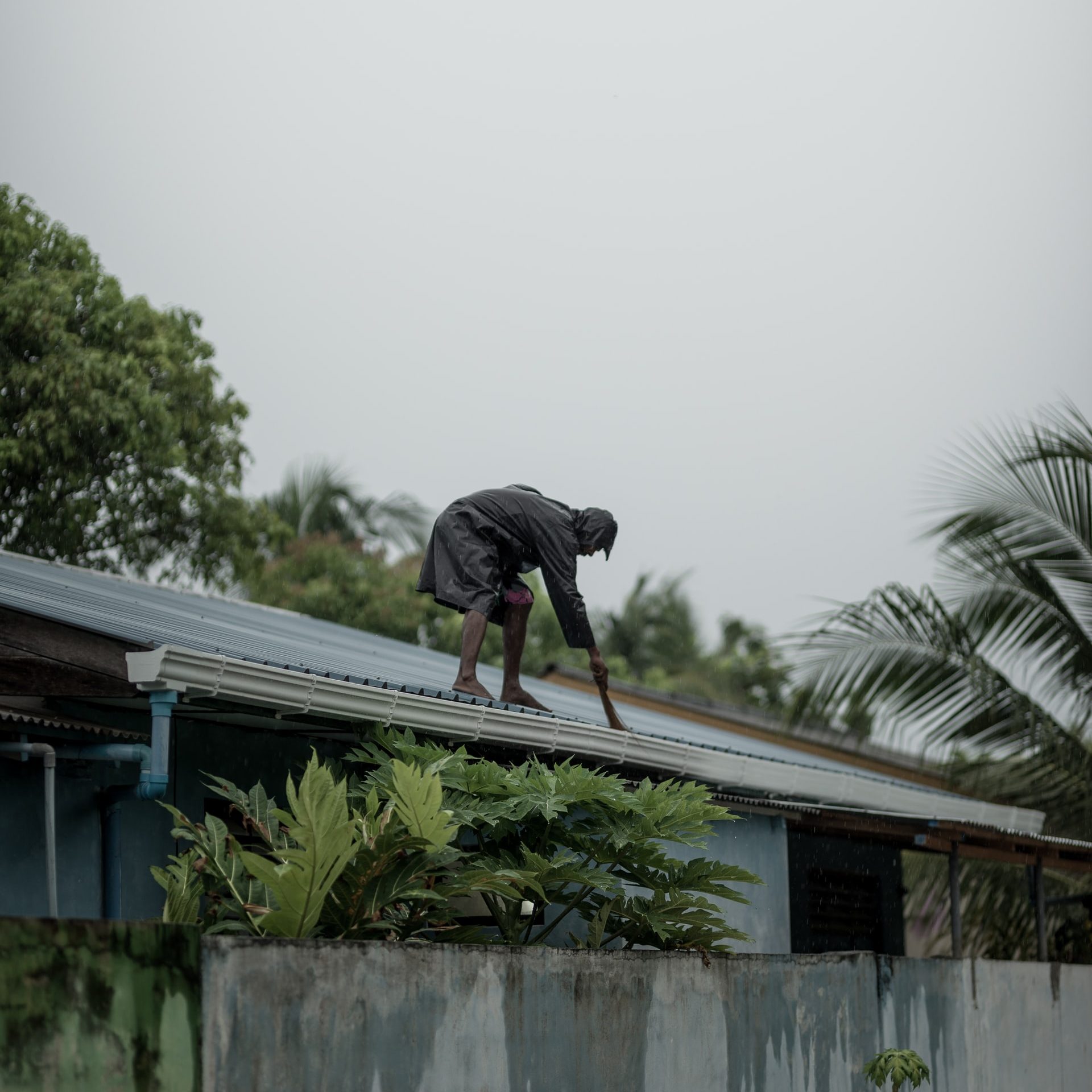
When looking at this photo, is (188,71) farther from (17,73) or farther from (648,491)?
(648,491)

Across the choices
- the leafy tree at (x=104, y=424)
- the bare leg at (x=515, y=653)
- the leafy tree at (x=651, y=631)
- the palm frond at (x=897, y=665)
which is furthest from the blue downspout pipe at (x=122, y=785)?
the leafy tree at (x=651, y=631)

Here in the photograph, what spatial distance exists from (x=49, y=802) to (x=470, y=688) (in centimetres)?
292

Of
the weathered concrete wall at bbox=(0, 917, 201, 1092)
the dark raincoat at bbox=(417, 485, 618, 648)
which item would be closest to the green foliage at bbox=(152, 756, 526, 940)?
the weathered concrete wall at bbox=(0, 917, 201, 1092)

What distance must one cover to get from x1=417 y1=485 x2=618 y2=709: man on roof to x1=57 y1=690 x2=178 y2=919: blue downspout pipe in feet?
7.51

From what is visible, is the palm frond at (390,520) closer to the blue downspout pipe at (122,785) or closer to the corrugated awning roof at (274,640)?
the corrugated awning roof at (274,640)

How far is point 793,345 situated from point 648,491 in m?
8.45

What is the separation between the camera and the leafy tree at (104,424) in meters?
19.3

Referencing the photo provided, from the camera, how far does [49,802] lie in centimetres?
588

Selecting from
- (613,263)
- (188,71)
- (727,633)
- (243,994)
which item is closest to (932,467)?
(243,994)

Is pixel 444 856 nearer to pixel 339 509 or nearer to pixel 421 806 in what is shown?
pixel 421 806

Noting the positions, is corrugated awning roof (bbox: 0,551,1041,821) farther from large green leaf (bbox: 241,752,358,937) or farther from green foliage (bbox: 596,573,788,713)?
green foliage (bbox: 596,573,788,713)

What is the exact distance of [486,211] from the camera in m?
66.8

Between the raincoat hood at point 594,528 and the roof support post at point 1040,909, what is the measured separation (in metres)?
5.78

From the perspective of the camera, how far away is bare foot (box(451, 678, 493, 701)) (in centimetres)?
833
